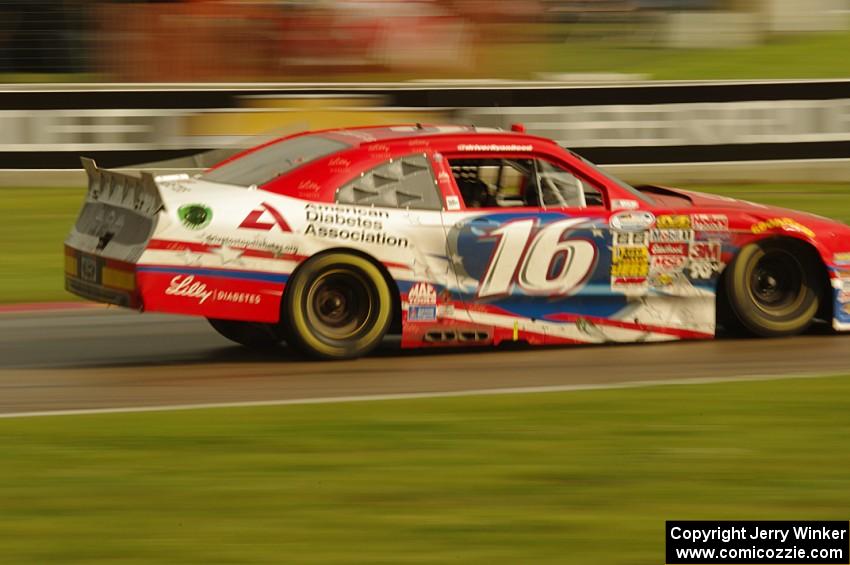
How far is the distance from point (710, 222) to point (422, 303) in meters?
1.91

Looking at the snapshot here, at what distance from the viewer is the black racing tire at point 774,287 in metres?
9.21

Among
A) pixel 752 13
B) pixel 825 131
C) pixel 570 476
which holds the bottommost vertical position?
pixel 570 476

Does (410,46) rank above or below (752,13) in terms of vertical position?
below

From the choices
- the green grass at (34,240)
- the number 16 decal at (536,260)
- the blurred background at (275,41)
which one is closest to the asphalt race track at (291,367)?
the number 16 decal at (536,260)

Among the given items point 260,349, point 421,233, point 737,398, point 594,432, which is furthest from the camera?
point 260,349

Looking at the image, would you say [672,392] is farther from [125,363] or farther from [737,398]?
[125,363]

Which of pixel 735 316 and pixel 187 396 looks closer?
pixel 187 396

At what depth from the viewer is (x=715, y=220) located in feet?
29.9

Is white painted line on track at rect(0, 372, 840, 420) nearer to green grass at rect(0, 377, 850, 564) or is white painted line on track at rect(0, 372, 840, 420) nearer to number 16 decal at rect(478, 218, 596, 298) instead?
green grass at rect(0, 377, 850, 564)

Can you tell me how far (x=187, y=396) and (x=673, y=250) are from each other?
3.17 metres

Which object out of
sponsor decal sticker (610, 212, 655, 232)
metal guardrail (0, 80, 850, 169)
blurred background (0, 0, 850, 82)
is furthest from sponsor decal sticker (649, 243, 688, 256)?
blurred background (0, 0, 850, 82)

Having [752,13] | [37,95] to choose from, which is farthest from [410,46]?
[752,13]

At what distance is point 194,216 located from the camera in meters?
8.20

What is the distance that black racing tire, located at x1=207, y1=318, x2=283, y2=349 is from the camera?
934cm
